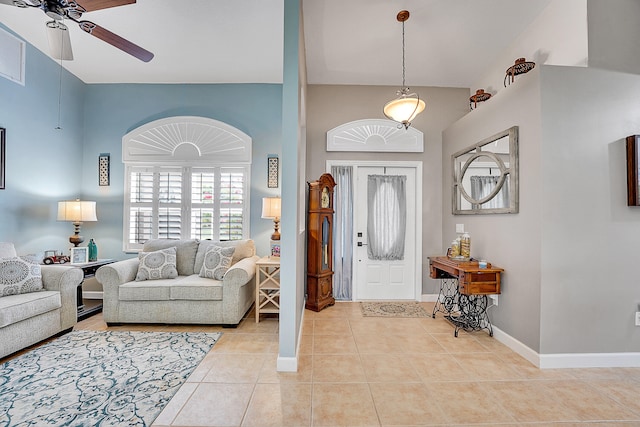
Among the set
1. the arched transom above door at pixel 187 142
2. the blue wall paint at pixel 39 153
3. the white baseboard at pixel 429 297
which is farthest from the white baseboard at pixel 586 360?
the blue wall paint at pixel 39 153

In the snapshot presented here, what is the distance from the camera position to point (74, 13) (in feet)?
6.93

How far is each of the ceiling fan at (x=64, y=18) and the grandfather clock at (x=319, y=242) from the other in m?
2.33

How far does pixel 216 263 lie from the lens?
11.6 feet

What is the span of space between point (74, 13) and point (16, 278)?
8.11ft

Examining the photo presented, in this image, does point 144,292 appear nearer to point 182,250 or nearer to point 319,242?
point 182,250

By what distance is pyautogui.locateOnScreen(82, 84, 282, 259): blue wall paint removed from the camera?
4477 mm

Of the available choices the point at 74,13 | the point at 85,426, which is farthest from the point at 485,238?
the point at 74,13

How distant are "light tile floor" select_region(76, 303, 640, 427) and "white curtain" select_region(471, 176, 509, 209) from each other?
1422 mm

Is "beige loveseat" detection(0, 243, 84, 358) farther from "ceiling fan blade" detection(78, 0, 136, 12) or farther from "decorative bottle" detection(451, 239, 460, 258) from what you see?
"decorative bottle" detection(451, 239, 460, 258)

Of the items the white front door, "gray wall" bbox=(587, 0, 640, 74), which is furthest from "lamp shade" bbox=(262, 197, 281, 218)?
"gray wall" bbox=(587, 0, 640, 74)

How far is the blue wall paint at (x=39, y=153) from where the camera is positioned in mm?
3477

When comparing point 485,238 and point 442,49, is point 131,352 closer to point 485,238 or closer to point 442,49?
point 485,238

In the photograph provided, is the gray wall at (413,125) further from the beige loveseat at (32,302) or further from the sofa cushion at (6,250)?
the sofa cushion at (6,250)

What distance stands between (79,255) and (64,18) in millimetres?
2765
